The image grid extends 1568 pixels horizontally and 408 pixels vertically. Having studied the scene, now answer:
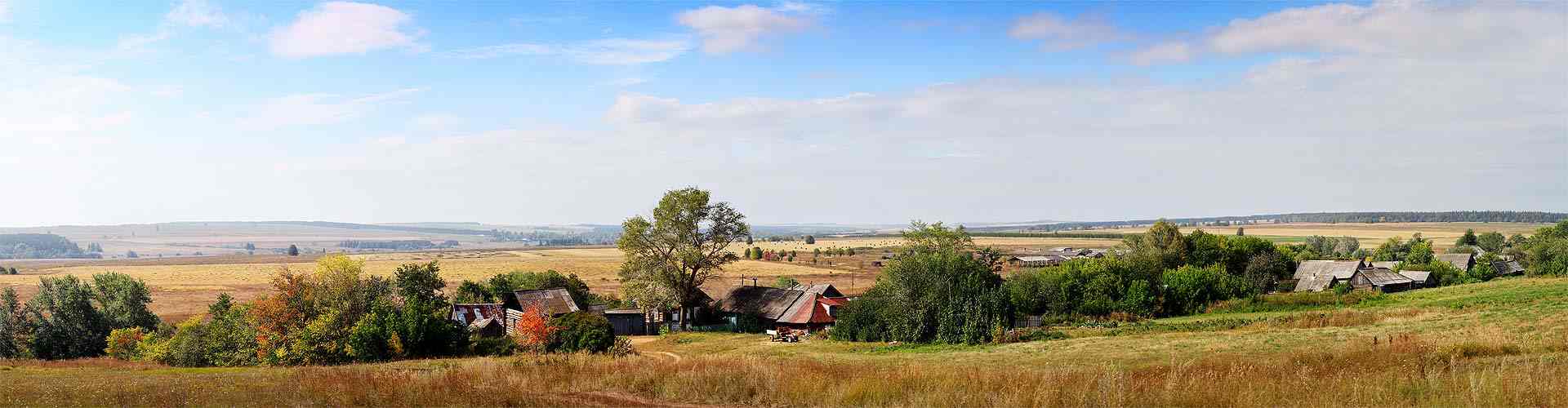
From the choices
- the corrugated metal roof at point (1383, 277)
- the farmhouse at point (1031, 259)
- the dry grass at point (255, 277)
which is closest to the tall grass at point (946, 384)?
the dry grass at point (255, 277)

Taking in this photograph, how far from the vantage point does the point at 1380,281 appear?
75.3 metres

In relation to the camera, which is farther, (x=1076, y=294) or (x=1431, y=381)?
(x=1076, y=294)

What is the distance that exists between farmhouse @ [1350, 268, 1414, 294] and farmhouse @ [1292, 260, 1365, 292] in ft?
1.71

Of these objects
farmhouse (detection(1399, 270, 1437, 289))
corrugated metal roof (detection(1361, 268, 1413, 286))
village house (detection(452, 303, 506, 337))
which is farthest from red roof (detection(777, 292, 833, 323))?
farmhouse (detection(1399, 270, 1437, 289))

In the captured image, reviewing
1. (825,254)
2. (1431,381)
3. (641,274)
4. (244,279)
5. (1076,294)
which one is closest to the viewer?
(1431,381)

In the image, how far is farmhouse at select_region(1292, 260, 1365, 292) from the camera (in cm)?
7575

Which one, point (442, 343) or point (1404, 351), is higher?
point (1404, 351)

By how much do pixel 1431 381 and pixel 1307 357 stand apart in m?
4.03

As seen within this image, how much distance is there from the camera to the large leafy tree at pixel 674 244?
62.2 m

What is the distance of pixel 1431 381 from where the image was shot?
40.1 feet

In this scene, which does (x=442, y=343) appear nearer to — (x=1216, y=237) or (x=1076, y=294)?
(x=1076, y=294)

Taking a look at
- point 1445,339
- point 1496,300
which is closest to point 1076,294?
point 1496,300

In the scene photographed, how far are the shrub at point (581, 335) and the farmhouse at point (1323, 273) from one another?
57672 mm

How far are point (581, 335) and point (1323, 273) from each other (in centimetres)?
6350
